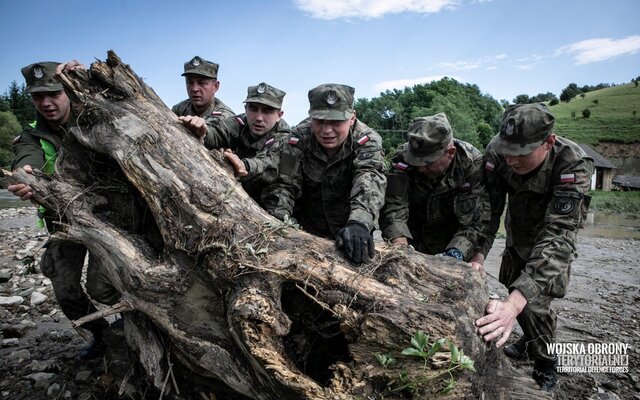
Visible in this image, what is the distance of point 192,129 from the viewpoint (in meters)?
3.73

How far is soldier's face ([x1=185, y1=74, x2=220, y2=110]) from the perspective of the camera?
5.65 metres

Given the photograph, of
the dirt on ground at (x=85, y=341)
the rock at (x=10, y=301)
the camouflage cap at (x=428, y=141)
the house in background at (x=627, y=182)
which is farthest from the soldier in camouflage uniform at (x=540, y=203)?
the house in background at (x=627, y=182)

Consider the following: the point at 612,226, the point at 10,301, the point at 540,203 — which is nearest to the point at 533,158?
the point at 540,203

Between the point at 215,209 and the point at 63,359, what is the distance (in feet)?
9.48

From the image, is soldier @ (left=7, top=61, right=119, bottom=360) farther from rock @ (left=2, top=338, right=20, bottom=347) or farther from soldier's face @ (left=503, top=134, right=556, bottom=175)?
soldier's face @ (left=503, top=134, right=556, bottom=175)

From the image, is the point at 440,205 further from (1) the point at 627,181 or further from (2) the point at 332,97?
(1) the point at 627,181

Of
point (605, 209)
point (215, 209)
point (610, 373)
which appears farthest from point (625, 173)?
point (215, 209)

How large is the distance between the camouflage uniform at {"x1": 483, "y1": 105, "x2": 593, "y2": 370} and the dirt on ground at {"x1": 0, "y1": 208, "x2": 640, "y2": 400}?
0.86 metres

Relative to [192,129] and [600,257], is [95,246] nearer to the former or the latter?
[192,129]

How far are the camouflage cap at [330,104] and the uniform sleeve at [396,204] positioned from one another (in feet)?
3.19

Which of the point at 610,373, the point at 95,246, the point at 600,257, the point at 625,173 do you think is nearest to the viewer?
the point at 95,246

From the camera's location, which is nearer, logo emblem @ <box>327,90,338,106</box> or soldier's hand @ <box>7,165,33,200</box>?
soldier's hand @ <box>7,165,33,200</box>

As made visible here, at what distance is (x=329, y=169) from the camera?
4605 millimetres

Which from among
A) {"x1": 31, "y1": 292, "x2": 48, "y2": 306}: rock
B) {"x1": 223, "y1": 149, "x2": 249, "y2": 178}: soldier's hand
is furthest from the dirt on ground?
{"x1": 223, "y1": 149, "x2": 249, "y2": 178}: soldier's hand
